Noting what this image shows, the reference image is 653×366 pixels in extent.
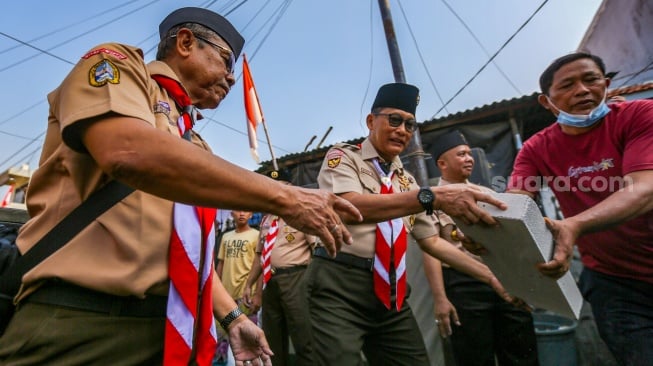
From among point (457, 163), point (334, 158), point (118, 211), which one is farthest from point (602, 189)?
point (118, 211)

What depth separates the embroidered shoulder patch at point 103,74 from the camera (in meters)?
0.98

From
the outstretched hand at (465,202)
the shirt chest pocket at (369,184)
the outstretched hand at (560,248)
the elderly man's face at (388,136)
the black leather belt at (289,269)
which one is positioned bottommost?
the outstretched hand at (560,248)

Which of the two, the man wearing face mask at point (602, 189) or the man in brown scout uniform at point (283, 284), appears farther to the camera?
the man in brown scout uniform at point (283, 284)

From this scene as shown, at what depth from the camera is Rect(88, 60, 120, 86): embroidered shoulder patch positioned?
3.21ft

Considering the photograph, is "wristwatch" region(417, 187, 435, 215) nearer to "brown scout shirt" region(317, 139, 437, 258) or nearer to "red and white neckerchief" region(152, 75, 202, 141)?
"brown scout shirt" region(317, 139, 437, 258)

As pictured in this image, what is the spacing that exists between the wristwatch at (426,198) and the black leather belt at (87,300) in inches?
55.8

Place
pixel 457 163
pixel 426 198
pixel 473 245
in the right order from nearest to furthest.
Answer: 1. pixel 426 198
2. pixel 473 245
3. pixel 457 163

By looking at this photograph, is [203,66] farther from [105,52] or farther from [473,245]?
[473,245]

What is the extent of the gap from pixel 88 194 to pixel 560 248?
200 cm

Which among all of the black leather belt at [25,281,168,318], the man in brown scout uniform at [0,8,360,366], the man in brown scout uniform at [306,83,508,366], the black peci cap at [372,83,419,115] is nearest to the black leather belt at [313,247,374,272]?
the man in brown scout uniform at [306,83,508,366]

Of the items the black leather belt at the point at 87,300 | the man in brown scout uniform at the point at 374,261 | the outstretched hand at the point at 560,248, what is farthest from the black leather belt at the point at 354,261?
the black leather belt at the point at 87,300

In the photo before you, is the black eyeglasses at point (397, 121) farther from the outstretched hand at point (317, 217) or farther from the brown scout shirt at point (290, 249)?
the brown scout shirt at point (290, 249)

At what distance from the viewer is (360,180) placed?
2.54m

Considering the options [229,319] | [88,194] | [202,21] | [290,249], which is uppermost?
[202,21]
